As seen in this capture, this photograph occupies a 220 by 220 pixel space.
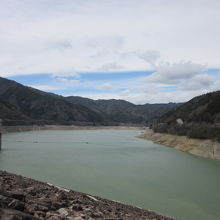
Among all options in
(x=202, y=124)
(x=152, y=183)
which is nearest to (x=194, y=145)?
(x=202, y=124)

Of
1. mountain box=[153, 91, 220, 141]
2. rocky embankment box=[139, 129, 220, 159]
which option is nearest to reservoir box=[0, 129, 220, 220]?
rocky embankment box=[139, 129, 220, 159]

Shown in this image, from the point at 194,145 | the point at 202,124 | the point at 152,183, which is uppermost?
the point at 202,124

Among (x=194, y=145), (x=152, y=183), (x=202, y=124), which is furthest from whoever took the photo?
(x=202, y=124)

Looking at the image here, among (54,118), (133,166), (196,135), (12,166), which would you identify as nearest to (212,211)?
(133,166)

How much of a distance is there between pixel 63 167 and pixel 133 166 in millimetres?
8348

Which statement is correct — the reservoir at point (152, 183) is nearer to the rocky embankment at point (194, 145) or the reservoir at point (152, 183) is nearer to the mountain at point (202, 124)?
the rocky embankment at point (194, 145)

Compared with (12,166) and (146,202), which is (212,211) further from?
(12,166)

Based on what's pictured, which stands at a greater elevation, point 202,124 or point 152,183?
point 202,124

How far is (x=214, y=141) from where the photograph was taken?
45344mm

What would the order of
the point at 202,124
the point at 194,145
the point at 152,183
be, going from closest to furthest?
1. the point at 152,183
2. the point at 194,145
3. the point at 202,124

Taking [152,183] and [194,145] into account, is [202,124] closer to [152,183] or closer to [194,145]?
[194,145]

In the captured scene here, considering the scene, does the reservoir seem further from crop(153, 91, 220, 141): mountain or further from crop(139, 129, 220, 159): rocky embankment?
crop(153, 91, 220, 141): mountain

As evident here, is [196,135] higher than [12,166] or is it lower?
higher

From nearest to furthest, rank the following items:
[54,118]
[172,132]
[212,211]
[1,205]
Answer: [1,205] → [212,211] → [172,132] → [54,118]
